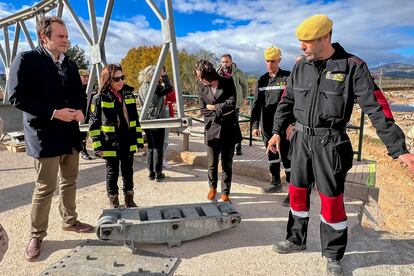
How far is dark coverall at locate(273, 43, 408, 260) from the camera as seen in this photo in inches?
91.6

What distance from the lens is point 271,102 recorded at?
13.6 ft

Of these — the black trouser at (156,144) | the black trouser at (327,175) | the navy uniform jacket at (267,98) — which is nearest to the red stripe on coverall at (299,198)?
the black trouser at (327,175)

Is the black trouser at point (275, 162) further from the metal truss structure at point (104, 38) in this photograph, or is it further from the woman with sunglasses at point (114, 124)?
the woman with sunglasses at point (114, 124)

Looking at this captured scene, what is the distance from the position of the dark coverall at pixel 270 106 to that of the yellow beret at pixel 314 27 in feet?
5.33

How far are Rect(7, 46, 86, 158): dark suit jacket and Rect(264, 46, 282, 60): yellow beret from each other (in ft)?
7.40

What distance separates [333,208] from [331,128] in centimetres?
63

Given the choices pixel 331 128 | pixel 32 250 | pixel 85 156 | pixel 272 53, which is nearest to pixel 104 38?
pixel 85 156

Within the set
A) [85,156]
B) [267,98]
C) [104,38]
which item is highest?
[104,38]

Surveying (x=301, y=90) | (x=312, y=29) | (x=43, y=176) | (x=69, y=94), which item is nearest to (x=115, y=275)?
(x=43, y=176)

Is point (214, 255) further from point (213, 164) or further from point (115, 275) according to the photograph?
point (213, 164)

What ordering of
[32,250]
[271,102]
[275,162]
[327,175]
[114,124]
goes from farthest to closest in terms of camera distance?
[275,162], [271,102], [114,124], [32,250], [327,175]

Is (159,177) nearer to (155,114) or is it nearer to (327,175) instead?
(155,114)

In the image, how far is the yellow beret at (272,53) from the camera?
13.1 feet

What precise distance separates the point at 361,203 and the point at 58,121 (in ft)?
11.9
